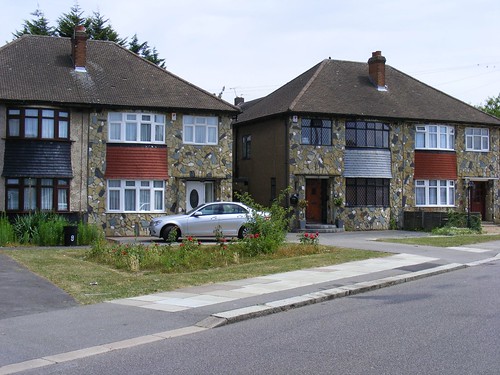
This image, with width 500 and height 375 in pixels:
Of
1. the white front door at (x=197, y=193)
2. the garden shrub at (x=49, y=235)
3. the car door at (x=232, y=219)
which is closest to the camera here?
the garden shrub at (x=49, y=235)

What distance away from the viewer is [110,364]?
7.39 metres

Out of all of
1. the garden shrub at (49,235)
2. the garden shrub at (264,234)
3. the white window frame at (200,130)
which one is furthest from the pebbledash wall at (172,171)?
the garden shrub at (264,234)

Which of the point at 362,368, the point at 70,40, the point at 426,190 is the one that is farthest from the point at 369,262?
the point at 70,40

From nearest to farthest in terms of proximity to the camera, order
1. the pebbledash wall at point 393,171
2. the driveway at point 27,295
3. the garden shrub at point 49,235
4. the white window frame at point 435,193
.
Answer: the driveway at point 27,295 < the garden shrub at point 49,235 < the pebbledash wall at point 393,171 < the white window frame at point 435,193

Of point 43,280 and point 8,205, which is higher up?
point 8,205

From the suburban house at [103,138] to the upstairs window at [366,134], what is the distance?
629cm

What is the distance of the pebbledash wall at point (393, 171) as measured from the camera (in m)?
31.0

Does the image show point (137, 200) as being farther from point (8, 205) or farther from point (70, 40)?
point (70, 40)

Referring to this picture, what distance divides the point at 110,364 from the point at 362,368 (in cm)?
284

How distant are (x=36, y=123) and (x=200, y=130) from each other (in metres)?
7.03

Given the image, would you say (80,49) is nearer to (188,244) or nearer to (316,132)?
(316,132)

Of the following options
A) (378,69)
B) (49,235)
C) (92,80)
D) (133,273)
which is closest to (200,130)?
(92,80)

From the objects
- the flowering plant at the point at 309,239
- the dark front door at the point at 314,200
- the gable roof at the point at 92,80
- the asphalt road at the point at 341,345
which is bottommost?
the asphalt road at the point at 341,345

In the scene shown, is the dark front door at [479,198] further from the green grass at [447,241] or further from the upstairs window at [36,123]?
the upstairs window at [36,123]
